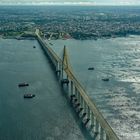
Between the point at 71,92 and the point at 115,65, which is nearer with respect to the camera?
the point at 71,92

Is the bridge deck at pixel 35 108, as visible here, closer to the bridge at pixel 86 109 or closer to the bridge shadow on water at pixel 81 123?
the bridge shadow on water at pixel 81 123

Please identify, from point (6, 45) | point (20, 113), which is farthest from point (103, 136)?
point (6, 45)

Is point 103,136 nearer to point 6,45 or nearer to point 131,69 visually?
point 131,69

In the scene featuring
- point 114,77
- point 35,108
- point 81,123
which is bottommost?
point 114,77

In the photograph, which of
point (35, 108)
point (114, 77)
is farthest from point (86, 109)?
point (114, 77)

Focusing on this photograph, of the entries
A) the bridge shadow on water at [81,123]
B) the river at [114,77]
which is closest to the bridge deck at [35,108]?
the bridge shadow on water at [81,123]

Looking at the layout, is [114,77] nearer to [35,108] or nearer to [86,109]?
[86,109]
